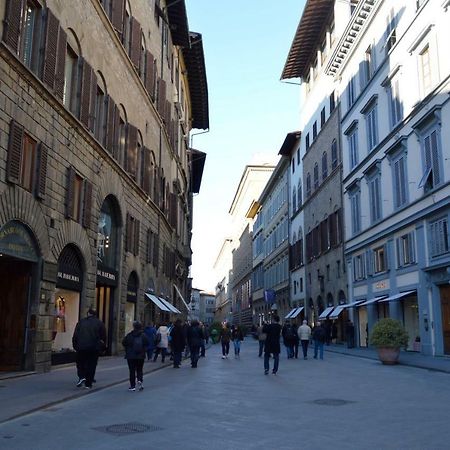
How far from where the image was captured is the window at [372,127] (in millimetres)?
33594

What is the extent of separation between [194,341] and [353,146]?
70.0 feet

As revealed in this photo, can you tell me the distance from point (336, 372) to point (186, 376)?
477 centimetres

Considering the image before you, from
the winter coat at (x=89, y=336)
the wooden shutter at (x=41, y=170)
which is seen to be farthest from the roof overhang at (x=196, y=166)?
the winter coat at (x=89, y=336)

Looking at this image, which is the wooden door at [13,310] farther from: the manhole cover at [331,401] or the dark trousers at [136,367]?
the manhole cover at [331,401]

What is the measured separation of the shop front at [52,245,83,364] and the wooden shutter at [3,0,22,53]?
21.1 feet

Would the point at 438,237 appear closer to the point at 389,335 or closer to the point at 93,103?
the point at 389,335

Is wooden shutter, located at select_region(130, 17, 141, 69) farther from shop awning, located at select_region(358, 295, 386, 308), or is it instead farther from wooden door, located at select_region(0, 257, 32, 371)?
shop awning, located at select_region(358, 295, 386, 308)

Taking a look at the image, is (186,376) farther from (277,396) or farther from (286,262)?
(286,262)

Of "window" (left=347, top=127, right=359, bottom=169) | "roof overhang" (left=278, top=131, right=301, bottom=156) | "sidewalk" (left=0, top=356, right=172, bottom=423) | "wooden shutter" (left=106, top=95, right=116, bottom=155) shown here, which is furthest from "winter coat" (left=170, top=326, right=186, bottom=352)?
"roof overhang" (left=278, top=131, right=301, bottom=156)

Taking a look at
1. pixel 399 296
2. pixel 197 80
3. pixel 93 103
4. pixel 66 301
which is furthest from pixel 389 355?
pixel 197 80

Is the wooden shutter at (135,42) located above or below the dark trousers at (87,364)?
above

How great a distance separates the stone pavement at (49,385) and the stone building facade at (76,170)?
3.35 feet

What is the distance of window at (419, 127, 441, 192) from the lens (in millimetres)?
24922

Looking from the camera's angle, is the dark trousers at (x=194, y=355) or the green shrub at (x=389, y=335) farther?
the green shrub at (x=389, y=335)
